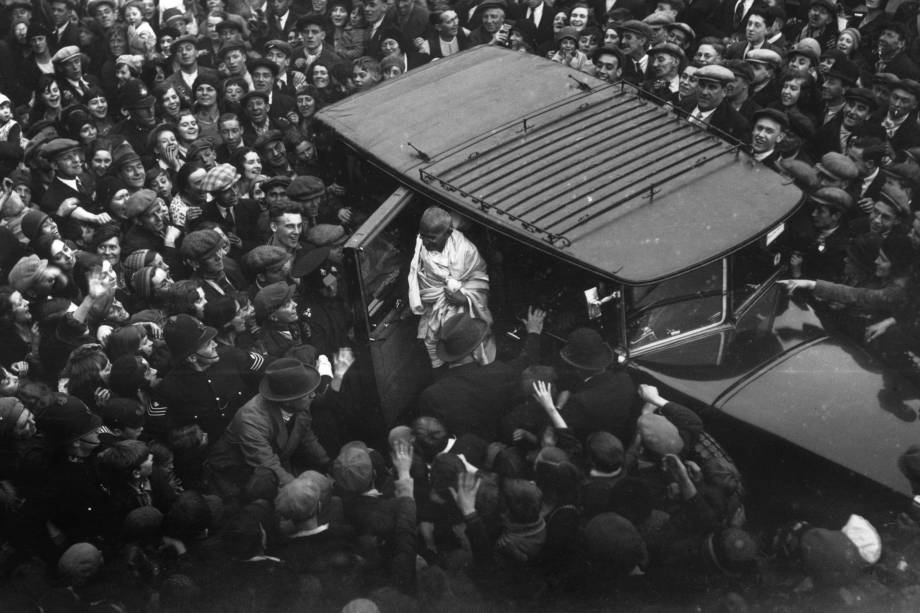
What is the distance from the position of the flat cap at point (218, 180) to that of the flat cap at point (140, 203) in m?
0.45

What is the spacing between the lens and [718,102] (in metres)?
A: 7.95

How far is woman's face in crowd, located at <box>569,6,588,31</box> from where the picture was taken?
9.98 metres

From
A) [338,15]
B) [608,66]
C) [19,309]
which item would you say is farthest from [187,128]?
[608,66]

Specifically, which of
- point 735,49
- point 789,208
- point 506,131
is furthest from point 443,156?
point 735,49

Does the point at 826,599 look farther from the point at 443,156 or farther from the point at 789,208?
the point at 443,156

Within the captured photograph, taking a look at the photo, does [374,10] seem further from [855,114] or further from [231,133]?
[855,114]

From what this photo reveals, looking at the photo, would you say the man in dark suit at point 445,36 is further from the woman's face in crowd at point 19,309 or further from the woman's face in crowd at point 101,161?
the woman's face in crowd at point 19,309

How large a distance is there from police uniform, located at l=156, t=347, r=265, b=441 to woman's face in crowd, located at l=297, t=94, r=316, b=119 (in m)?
3.98

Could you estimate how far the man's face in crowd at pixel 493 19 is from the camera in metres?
10.3

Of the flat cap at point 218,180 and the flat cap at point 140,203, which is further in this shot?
the flat cap at point 218,180

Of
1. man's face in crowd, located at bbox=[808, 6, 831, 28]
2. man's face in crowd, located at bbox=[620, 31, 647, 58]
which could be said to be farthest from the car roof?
man's face in crowd, located at bbox=[808, 6, 831, 28]

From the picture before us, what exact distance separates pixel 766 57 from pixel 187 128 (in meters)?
5.44

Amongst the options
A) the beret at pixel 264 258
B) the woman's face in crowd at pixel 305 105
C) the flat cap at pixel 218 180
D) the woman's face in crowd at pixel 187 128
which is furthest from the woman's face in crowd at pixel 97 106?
the beret at pixel 264 258

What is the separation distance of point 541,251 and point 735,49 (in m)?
4.73
